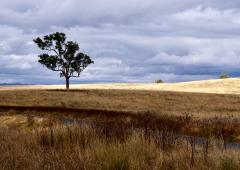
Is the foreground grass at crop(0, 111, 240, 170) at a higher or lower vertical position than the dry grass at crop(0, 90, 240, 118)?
higher

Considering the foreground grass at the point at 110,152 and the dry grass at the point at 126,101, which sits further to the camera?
the dry grass at the point at 126,101

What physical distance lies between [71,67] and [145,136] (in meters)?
73.1

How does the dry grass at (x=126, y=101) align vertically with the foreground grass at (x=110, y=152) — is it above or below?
below

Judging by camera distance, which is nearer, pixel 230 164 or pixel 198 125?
pixel 230 164

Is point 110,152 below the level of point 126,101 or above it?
above

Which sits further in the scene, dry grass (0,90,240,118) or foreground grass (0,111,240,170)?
dry grass (0,90,240,118)

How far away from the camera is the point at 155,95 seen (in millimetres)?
70125

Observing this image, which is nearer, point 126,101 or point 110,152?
point 110,152

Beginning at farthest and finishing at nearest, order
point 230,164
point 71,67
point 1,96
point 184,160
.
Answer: point 71,67, point 1,96, point 184,160, point 230,164

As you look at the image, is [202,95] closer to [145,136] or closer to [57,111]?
[57,111]

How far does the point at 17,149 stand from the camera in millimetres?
12875

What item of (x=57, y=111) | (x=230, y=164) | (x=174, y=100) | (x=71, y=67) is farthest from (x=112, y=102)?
(x=230, y=164)

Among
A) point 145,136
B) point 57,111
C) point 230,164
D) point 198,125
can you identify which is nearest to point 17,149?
point 145,136

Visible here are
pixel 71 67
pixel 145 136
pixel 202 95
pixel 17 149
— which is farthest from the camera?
pixel 71 67
